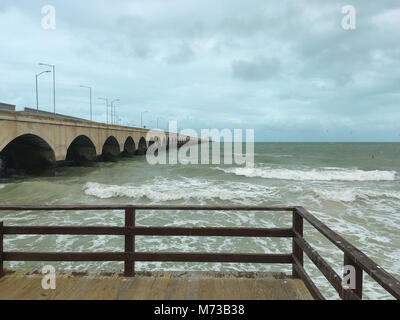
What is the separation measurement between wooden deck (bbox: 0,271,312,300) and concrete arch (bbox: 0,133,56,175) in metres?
22.6

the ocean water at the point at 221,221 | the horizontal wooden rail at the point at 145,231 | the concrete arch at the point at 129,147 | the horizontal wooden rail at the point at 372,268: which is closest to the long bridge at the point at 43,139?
the ocean water at the point at 221,221

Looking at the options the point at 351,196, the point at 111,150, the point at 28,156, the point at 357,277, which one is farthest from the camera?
the point at 111,150

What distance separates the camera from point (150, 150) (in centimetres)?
6844

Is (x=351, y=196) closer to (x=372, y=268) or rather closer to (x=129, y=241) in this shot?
(x=129, y=241)

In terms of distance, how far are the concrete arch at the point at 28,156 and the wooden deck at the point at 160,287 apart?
22588 millimetres

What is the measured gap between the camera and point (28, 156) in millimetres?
26688

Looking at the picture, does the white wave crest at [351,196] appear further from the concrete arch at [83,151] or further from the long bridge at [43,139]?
the concrete arch at [83,151]

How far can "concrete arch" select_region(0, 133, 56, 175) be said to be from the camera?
24.8m

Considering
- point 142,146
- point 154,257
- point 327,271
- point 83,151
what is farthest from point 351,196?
point 142,146

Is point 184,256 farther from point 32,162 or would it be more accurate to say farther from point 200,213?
point 32,162

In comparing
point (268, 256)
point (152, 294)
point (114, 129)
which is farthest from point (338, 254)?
point (114, 129)

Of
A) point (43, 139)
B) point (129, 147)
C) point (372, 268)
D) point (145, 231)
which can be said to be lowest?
point (145, 231)

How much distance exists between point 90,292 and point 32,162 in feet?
90.3

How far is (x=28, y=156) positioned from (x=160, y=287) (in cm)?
2822
